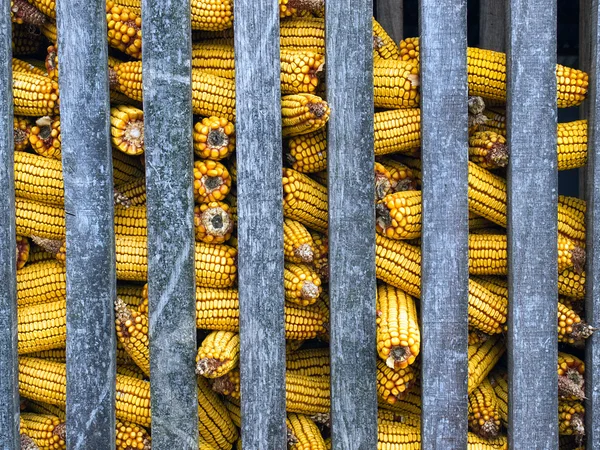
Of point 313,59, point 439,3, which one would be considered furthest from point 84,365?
point 439,3

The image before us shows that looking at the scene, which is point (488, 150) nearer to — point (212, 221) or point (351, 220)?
point (351, 220)

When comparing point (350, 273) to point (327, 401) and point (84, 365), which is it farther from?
point (84, 365)

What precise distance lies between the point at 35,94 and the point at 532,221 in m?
1.82

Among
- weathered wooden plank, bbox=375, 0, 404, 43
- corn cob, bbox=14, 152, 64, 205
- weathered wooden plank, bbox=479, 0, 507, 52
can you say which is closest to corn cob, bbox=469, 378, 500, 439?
weathered wooden plank, bbox=479, 0, 507, 52

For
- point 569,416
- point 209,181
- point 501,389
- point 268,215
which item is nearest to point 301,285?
point 268,215

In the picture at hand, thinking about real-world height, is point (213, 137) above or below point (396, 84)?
below

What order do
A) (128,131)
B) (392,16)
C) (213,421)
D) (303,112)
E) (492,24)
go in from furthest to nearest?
(392,16) < (492,24) < (213,421) < (128,131) < (303,112)

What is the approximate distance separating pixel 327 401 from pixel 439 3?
1453mm

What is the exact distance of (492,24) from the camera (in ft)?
9.27

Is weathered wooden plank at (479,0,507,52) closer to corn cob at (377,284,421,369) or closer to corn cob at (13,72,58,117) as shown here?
corn cob at (377,284,421,369)

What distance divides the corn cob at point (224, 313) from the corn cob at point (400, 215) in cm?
43

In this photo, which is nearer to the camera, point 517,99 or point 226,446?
point 517,99

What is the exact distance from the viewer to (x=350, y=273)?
7.57 feet

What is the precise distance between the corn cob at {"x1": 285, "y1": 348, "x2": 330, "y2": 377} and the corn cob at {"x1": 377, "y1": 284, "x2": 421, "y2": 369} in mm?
306
